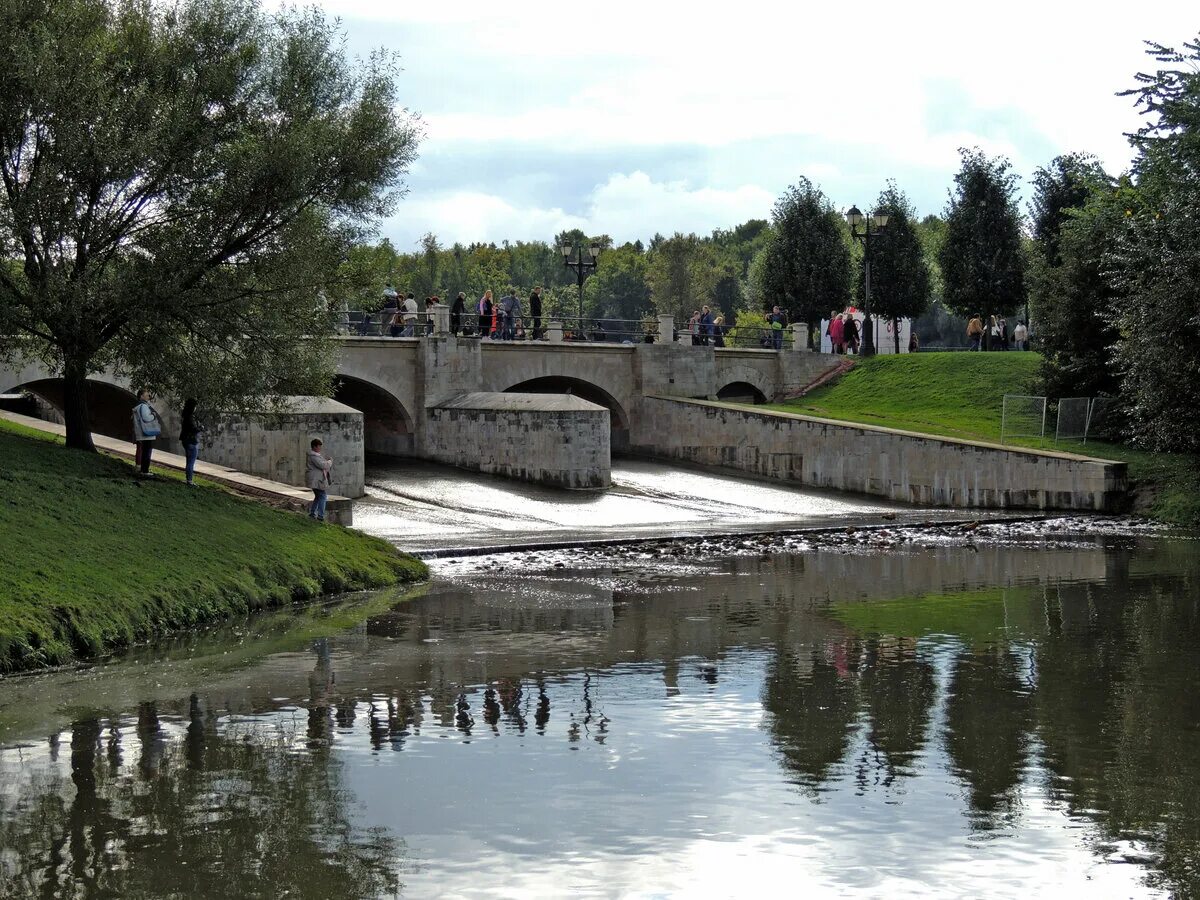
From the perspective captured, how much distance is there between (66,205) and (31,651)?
32.5 feet

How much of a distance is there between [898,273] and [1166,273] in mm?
30411

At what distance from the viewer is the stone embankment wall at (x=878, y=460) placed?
36.6m

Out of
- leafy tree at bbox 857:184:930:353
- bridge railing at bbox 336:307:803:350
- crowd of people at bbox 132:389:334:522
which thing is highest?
leafy tree at bbox 857:184:930:353

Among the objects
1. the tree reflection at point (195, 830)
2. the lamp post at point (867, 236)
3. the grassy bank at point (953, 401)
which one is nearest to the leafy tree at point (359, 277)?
the tree reflection at point (195, 830)

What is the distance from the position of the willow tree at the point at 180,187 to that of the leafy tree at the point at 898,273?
39273mm

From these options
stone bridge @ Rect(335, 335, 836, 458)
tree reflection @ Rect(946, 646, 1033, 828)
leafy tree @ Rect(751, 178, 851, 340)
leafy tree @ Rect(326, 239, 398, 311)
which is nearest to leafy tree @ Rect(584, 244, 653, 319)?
leafy tree @ Rect(751, 178, 851, 340)

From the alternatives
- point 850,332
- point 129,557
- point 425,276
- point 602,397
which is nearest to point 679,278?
point 425,276

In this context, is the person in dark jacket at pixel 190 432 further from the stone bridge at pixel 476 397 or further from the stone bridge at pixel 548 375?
the stone bridge at pixel 548 375

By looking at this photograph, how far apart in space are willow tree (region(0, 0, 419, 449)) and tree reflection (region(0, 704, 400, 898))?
13164 mm

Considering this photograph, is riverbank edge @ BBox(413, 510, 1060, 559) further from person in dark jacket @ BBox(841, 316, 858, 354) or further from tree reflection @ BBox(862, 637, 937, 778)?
person in dark jacket @ BBox(841, 316, 858, 354)

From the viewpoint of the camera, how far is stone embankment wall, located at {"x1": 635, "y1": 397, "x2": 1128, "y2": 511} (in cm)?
3656

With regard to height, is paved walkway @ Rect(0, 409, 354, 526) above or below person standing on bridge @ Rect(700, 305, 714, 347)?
below

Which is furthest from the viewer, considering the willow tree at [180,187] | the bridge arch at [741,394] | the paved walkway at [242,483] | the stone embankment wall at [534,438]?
the bridge arch at [741,394]

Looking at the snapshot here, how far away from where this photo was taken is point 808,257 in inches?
2462
